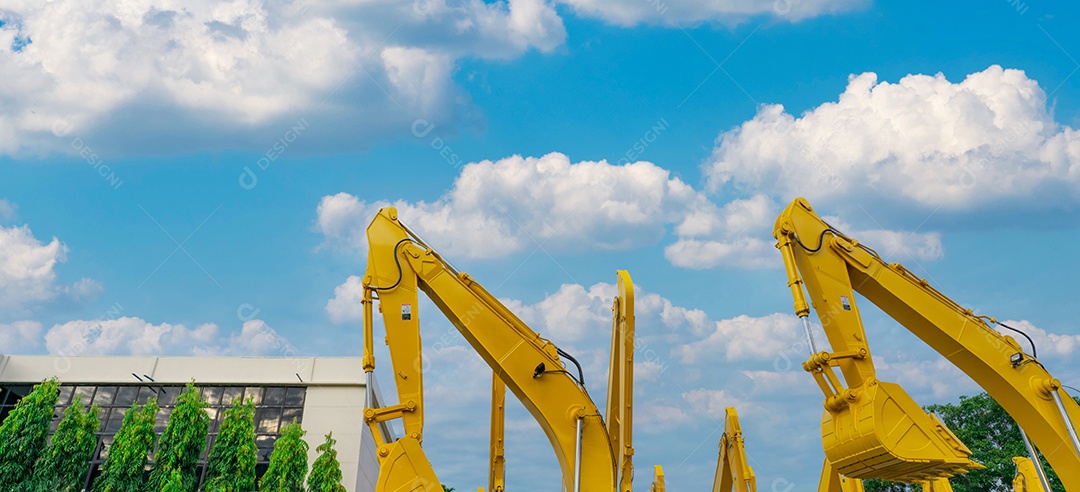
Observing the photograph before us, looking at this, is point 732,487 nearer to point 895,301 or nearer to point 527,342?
point 895,301

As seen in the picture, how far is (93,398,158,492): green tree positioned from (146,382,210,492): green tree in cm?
32

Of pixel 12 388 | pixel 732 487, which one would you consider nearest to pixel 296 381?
pixel 12 388

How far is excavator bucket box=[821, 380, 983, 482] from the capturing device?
8.98 metres

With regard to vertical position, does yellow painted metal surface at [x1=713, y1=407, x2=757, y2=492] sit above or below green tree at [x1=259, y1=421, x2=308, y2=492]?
below

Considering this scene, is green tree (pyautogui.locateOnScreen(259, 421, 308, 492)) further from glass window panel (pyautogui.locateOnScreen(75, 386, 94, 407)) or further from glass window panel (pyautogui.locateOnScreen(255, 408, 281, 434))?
glass window panel (pyautogui.locateOnScreen(75, 386, 94, 407))

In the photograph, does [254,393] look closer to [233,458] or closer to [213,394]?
[213,394]

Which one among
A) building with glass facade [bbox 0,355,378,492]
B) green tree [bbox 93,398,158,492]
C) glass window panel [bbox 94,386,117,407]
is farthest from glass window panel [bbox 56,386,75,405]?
green tree [bbox 93,398,158,492]

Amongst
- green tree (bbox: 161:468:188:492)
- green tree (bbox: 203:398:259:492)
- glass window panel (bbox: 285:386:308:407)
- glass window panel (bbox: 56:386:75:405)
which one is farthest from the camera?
glass window panel (bbox: 56:386:75:405)

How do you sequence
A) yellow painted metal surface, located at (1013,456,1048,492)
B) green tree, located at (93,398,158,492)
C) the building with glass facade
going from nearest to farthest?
yellow painted metal surface, located at (1013,456,1048,492)
green tree, located at (93,398,158,492)
the building with glass facade

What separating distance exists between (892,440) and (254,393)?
25.0 m

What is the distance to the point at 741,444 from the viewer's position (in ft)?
47.0

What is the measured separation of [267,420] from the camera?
92.4 ft

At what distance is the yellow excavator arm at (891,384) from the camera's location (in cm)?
912

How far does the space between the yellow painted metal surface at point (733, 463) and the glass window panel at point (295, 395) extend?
18.2m
